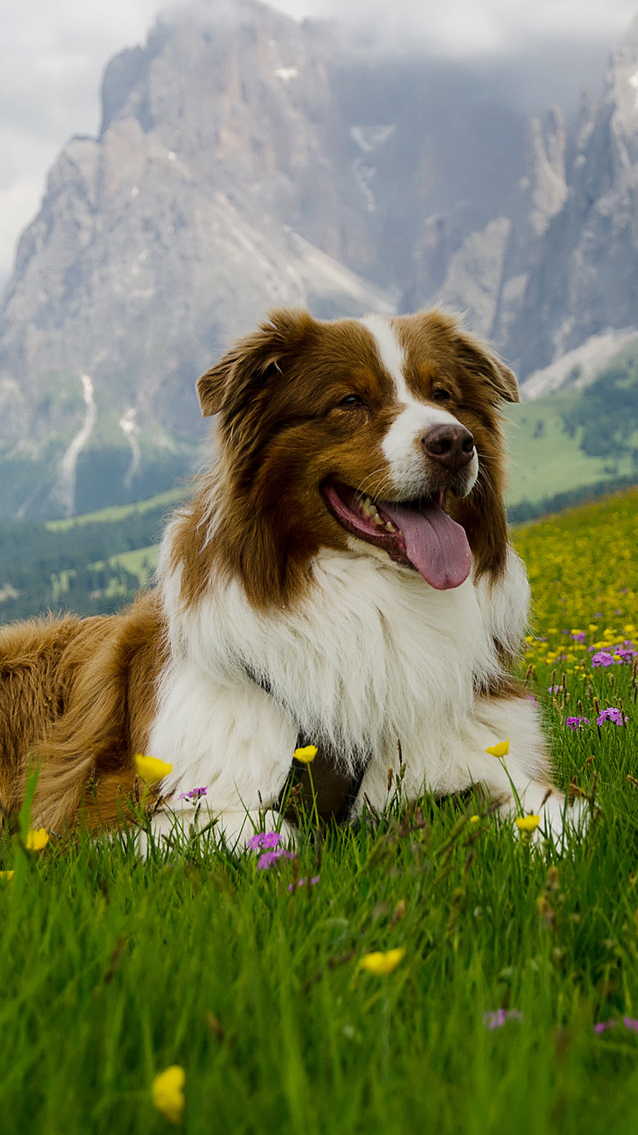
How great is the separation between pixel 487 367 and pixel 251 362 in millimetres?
1273

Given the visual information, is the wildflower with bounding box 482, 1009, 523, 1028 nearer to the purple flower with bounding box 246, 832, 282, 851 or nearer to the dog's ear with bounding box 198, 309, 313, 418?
the purple flower with bounding box 246, 832, 282, 851

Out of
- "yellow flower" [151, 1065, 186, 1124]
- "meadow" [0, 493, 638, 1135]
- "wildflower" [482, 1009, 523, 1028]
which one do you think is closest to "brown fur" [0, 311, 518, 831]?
"meadow" [0, 493, 638, 1135]

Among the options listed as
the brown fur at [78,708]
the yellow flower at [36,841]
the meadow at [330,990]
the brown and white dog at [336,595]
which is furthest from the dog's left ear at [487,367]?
the yellow flower at [36,841]

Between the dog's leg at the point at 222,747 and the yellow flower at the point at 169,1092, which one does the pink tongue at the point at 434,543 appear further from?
the yellow flower at the point at 169,1092

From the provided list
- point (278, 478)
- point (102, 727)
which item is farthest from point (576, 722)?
point (102, 727)

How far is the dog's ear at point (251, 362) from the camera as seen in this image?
3.99 meters

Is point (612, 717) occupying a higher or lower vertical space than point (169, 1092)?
lower

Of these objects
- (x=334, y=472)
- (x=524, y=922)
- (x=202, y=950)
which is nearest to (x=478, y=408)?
(x=334, y=472)

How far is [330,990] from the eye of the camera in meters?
1.79

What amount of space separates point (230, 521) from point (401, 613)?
87 cm

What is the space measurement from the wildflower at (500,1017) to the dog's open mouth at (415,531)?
7.34 feet

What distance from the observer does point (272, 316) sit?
417cm

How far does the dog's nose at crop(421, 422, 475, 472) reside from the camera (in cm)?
360

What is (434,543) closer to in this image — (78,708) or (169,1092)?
(78,708)
